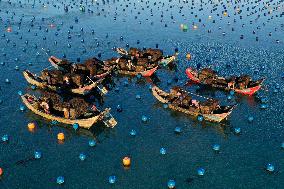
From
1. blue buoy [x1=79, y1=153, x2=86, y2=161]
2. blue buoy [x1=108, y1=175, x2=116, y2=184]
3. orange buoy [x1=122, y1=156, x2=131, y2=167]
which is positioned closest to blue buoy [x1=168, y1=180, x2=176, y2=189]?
orange buoy [x1=122, y1=156, x2=131, y2=167]

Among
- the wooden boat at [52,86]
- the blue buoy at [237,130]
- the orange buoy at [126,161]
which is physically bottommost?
the orange buoy at [126,161]

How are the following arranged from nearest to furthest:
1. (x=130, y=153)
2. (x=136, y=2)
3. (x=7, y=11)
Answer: (x=130, y=153) → (x=7, y=11) → (x=136, y=2)

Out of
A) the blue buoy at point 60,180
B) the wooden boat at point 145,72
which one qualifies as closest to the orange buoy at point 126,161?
the blue buoy at point 60,180

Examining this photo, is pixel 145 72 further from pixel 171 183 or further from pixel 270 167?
pixel 270 167

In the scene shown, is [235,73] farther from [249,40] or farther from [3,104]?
[3,104]

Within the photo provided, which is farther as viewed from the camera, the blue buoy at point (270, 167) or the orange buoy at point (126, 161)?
the orange buoy at point (126, 161)

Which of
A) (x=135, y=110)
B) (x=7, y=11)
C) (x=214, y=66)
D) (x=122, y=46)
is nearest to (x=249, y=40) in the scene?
(x=214, y=66)

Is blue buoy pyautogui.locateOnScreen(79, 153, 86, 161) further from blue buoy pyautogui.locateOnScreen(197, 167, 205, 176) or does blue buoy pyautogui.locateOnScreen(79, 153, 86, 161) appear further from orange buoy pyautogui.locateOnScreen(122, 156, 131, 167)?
blue buoy pyautogui.locateOnScreen(197, 167, 205, 176)

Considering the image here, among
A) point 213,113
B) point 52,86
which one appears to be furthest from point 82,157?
point 213,113

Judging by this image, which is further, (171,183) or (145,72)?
(145,72)

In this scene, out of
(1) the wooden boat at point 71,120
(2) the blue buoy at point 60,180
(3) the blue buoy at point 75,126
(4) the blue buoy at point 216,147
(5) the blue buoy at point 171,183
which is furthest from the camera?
(1) the wooden boat at point 71,120

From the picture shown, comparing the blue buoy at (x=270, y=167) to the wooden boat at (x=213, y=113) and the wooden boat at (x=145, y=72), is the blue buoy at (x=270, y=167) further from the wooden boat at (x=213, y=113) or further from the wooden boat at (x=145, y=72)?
the wooden boat at (x=145, y=72)
